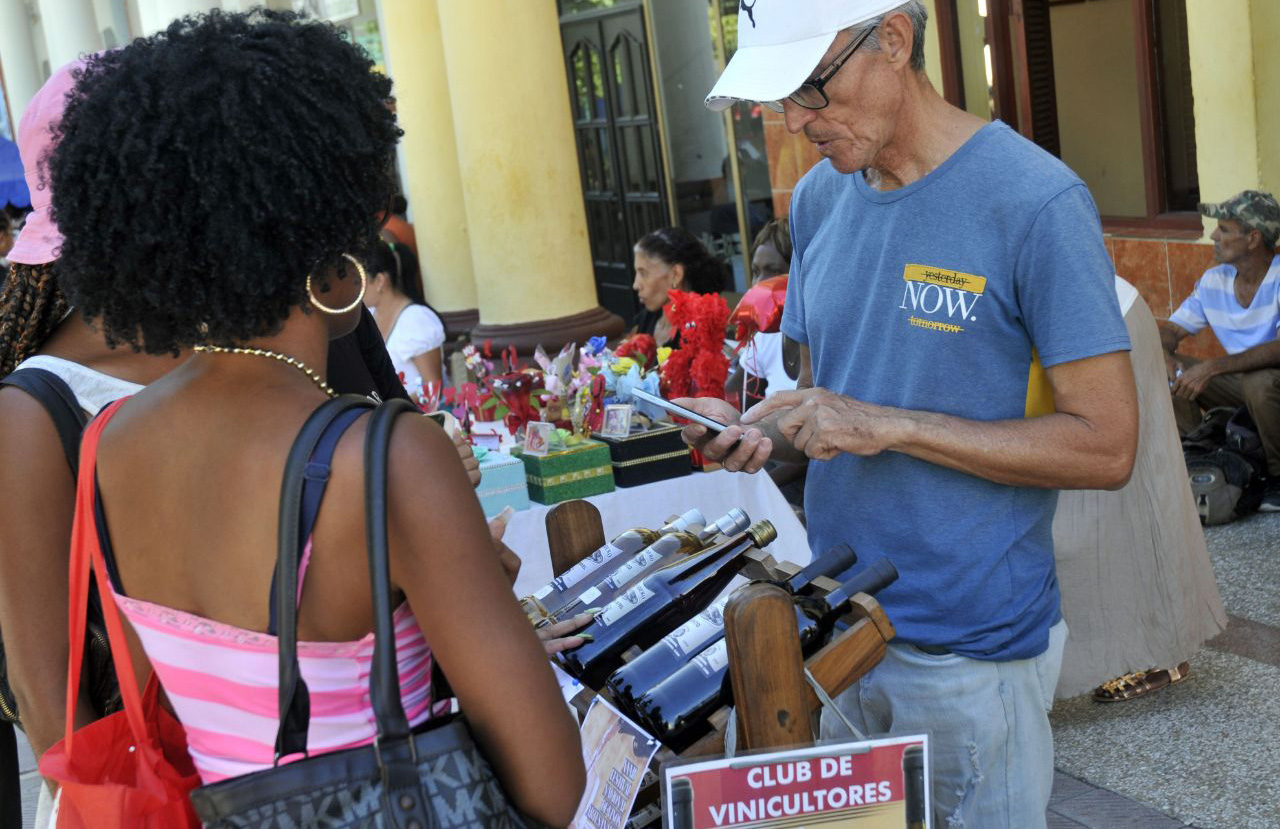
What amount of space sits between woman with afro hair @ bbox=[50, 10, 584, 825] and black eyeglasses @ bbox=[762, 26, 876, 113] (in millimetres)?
739

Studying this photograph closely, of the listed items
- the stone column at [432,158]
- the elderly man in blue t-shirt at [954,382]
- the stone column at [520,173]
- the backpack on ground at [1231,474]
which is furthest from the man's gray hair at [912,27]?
the stone column at [432,158]

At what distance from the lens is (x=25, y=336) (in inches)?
80.0

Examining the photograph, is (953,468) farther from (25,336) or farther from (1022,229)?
(25,336)

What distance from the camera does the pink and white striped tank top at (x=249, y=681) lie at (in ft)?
4.49

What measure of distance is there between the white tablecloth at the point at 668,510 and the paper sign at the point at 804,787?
240 cm

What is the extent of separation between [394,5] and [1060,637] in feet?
29.5

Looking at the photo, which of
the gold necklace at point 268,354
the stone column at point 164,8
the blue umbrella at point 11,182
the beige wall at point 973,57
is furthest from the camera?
the stone column at point 164,8

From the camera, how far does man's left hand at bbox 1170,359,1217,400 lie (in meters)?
5.87

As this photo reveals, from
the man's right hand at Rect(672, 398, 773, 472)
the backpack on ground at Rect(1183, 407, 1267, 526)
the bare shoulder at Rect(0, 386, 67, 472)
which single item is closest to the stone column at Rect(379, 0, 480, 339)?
the backpack on ground at Rect(1183, 407, 1267, 526)

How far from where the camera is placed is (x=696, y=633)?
182cm

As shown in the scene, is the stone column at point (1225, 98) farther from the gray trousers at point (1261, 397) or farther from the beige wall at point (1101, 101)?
the beige wall at point (1101, 101)

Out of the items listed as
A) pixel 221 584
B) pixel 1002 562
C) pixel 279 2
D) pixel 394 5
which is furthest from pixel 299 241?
pixel 279 2

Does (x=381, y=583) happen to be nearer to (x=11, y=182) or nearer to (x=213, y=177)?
(x=213, y=177)

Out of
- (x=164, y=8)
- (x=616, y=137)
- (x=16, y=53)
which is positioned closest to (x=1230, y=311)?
(x=616, y=137)
